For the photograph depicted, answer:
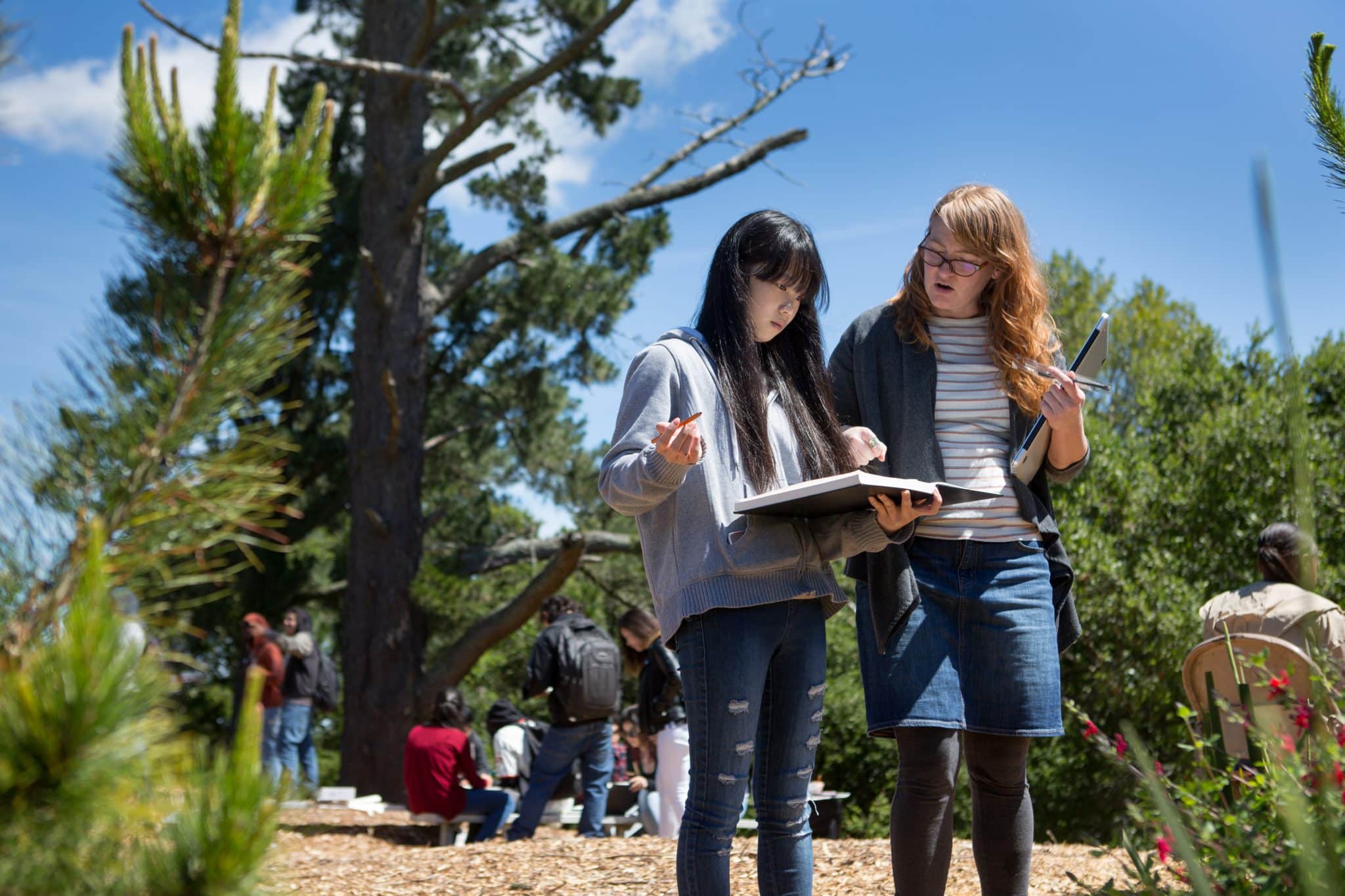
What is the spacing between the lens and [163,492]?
1.32 meters

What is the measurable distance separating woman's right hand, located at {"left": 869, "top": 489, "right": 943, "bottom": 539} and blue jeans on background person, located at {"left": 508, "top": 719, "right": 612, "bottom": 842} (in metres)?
5.00

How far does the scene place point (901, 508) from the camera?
234 centimetres

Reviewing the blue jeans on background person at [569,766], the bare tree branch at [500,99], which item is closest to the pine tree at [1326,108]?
the blue jeans on background person at [569,766]

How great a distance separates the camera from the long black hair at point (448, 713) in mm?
7516

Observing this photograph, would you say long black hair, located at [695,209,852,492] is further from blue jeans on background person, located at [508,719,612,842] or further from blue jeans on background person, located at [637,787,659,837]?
blue jeans on background person, located at [637,787,659,837]

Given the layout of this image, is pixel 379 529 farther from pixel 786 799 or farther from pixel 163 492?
pixel 163 492

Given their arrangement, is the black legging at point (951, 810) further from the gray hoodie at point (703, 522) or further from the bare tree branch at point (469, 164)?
the bare tree branch at point (469, 164)

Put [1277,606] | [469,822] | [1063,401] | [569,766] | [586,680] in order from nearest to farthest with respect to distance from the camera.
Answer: [1063,401] → [1277,606] → [586,680] → [569,766] → [469,822]

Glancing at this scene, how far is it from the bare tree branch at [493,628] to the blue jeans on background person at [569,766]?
239cm

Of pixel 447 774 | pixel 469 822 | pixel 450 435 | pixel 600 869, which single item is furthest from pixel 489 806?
pixel 450 435

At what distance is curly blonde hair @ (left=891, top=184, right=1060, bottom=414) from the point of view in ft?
9.00

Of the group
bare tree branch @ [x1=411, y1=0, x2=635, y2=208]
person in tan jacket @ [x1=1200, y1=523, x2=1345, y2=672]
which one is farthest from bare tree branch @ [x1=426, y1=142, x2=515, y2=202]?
person in tan jacket @ [x1=1200, y1=523, x2=1345, y2=672]

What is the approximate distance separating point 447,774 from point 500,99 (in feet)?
18.6

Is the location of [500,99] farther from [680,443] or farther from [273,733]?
[680,443]
